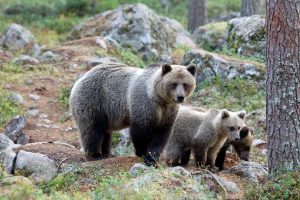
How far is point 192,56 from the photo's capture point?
1455 cm

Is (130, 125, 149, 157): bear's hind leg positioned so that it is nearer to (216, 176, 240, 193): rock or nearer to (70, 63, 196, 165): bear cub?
(70, 63, 196, 165): bear cub

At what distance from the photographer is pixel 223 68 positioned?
14250 mm

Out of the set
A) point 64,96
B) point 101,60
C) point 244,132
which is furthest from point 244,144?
point 101,60

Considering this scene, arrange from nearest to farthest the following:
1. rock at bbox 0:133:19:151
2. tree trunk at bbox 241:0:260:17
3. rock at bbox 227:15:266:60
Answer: rock at bbox 0:133:19:151
rock at bbox 227:15:266:60
tree trunk at bbox 241:0:260:17

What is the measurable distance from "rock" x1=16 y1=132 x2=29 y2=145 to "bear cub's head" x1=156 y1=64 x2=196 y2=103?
3.90 meters

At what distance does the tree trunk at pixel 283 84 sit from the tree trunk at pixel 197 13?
14869 millimetres

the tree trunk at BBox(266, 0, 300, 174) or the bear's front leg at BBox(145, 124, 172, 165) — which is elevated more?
the tree trunk at BBox(266, 0, 300, 174)

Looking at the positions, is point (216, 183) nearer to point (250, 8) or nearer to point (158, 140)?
point (158, 140)

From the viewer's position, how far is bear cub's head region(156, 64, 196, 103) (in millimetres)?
8773

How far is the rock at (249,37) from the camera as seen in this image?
15617mm

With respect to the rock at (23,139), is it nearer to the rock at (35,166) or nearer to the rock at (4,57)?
the rock at (35,166)

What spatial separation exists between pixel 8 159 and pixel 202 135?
9.33ft

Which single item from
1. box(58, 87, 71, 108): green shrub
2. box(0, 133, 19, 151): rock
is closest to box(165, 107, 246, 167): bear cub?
box(0, 133, 19, 151): rock

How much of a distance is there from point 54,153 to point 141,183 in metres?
2.63
